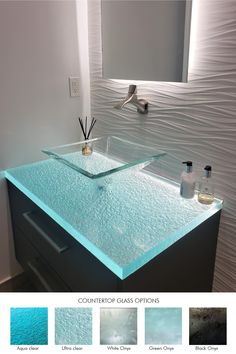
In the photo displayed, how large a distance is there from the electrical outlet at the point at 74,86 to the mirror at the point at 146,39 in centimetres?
18

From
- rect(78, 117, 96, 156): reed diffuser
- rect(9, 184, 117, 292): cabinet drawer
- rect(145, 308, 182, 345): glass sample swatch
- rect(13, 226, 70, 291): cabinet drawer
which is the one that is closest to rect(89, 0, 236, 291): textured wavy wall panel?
rect(78, 117, 96, 156): reed diffuser

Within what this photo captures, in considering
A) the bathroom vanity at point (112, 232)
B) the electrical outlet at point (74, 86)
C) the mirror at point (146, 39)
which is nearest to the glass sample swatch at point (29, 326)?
the bathroom vanity at point (112, 232)

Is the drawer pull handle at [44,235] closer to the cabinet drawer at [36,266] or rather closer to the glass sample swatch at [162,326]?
the cabinet drawer at [36,266]

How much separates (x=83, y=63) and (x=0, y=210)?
2.77 ft

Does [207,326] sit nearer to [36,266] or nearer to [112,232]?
[112,232]

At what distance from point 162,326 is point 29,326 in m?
0.37

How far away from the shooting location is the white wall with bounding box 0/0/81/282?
1197 millimetres

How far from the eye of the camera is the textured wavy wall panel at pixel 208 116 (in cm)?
90

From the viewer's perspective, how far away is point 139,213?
0.98 meters

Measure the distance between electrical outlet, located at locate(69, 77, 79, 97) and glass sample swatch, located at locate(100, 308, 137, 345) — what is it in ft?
3.48

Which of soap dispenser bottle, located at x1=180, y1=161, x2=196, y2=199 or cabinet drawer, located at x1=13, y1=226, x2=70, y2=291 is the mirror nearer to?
soap dispenser bottle, located at x1=180, y1=161, x2=196, y2=199

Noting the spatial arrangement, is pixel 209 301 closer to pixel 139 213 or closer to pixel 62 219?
pixel 139 213

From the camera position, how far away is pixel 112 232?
872mm

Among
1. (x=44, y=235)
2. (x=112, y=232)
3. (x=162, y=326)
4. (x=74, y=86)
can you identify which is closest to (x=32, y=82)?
(x=74, y=86)
